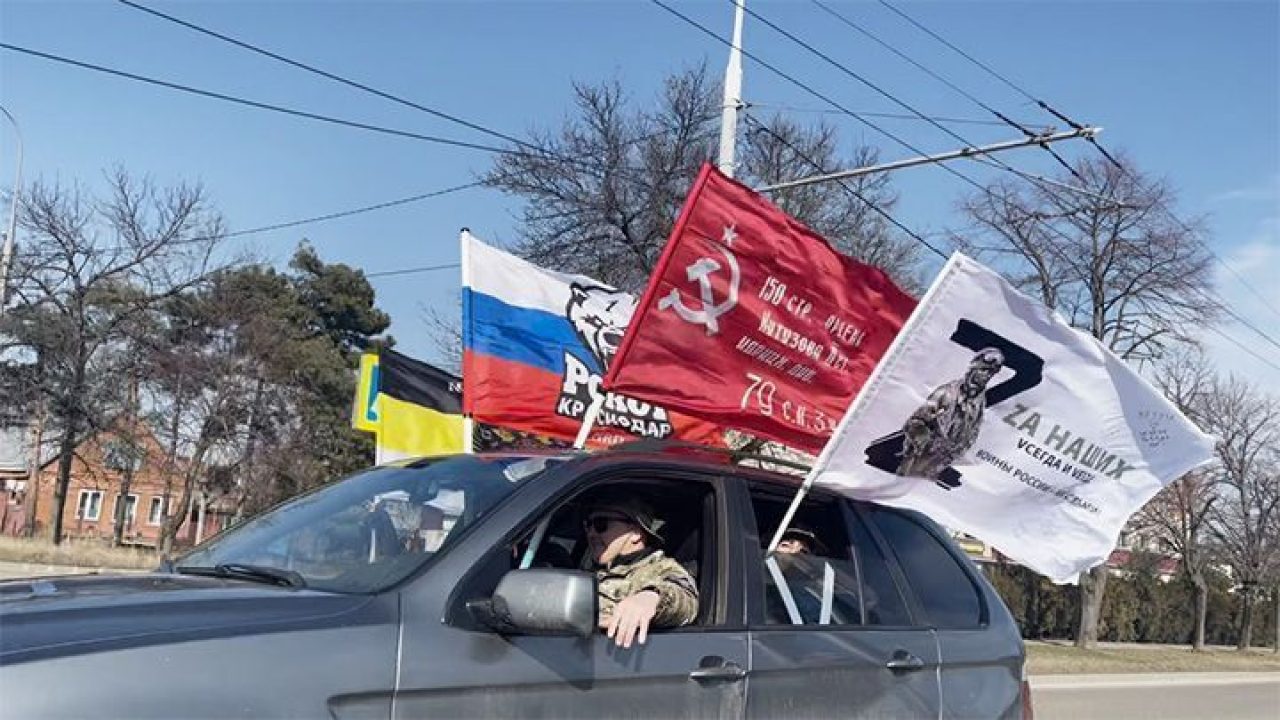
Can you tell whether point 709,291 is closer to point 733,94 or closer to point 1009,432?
point 1009,432

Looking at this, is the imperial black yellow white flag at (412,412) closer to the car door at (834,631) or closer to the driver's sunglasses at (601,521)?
the car door at (834,631)

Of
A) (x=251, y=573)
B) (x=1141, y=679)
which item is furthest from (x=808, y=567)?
(x=1141, y=679)

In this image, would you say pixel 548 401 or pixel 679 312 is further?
pixel 548 401

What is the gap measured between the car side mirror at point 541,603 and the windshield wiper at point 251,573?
512 millimetres

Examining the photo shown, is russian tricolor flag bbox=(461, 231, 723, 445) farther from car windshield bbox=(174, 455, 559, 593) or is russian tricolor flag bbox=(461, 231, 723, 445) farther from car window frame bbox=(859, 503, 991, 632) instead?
car windshield bbox=(174, 455, 559, 593)

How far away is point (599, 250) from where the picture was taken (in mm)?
24250

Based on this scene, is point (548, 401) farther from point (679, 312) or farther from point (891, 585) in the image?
point (891, 585)

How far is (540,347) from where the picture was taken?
7922 millimetres

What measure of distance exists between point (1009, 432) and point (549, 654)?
9.08ft

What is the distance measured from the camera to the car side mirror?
3084 millimetres

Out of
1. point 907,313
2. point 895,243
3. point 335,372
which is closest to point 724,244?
point 907,313

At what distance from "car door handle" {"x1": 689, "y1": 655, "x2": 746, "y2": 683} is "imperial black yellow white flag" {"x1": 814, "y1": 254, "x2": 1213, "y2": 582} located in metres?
1.15

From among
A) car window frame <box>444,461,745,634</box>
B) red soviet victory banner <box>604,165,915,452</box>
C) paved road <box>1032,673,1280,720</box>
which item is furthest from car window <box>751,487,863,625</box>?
paved road <box>1032,673,1280,720</box>

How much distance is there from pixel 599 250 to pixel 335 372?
26.3 meters
